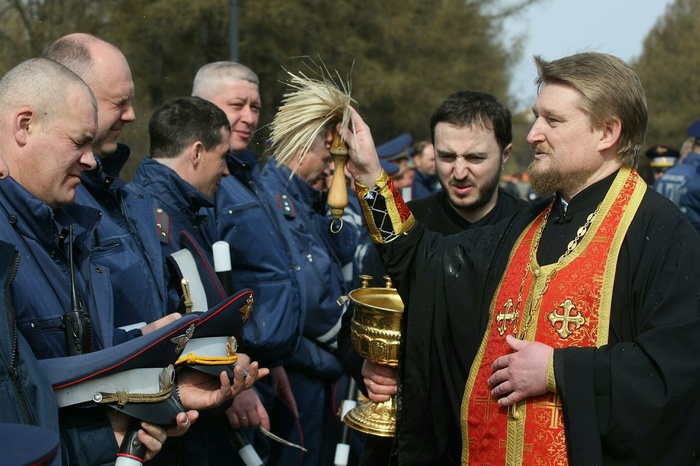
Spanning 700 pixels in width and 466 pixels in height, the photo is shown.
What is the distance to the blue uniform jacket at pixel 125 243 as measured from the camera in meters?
3.68

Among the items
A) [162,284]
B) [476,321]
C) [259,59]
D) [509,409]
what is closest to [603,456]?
[509,409]

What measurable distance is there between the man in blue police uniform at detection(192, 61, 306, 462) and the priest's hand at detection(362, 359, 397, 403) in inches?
35.4

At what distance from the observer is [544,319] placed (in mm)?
3189

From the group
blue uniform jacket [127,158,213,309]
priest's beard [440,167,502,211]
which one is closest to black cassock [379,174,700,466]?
priest's beard [440,167,502,211]

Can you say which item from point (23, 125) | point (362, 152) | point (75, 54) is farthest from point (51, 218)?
point (75, 54)

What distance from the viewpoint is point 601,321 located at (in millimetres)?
3100

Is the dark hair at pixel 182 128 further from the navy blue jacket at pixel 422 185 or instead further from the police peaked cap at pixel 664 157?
the police peaked cap at pixel 664 157

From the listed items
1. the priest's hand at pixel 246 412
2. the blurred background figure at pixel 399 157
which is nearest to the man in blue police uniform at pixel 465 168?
the priest's hand at pixel 246 412

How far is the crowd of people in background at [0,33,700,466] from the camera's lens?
2.99 m

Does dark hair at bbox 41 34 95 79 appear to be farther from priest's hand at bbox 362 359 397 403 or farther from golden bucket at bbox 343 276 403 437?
priest's hand at bbox 362 359 397 403

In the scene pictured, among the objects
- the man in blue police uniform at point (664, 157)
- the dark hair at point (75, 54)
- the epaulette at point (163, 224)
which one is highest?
the dark hair at point (75, 54)

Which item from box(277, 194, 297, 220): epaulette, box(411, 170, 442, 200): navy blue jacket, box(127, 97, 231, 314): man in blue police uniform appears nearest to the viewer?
box(127, 97, 231, 314): man in blue police uniform

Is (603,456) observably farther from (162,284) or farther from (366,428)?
(162,284)

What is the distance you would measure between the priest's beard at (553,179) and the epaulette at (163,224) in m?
1.81
